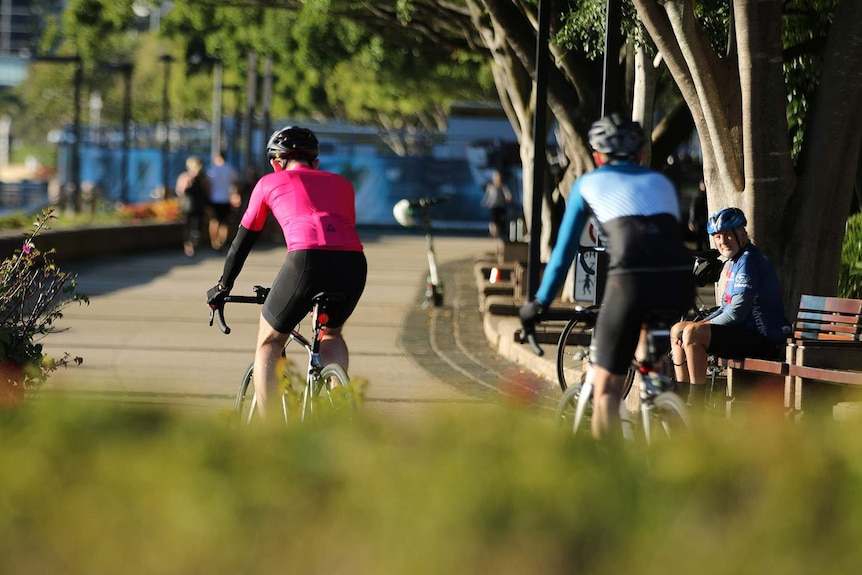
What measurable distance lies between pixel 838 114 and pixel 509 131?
3924cm

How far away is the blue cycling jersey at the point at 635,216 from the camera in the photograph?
590 centimetres

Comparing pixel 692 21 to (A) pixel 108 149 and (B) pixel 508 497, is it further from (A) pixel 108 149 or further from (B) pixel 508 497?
(A) pixel 108 149

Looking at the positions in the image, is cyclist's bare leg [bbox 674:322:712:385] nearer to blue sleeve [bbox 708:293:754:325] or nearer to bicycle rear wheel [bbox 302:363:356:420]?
blue sleeve [bbox 708:293:754:325]

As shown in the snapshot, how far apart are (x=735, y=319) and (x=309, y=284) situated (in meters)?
3.30

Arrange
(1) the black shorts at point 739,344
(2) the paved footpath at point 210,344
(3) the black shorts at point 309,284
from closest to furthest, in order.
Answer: (3) the black shorts at point 309,284 < (1) the black shorts at point 739,344 < (2) the paved footpath at point 210,344

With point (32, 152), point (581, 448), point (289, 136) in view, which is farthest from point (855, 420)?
point (32, 152)

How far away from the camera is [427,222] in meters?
18.0

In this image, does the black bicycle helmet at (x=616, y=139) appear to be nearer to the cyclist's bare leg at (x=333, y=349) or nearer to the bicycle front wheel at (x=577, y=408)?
the bicycle front wheel at (x=577, y=408)

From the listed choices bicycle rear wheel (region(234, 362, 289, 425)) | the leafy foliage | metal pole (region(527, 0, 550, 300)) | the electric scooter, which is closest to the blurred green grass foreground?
bicycle rear wheel (region(234, 362, 289, 425))

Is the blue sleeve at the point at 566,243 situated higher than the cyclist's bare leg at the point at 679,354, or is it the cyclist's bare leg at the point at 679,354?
the blue sleeve at the point at 566,243

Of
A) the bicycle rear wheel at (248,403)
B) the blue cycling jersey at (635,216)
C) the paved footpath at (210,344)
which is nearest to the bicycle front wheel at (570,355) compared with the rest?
the paved footpath at (210,344)

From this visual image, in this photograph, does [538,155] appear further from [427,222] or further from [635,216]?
[635,216]

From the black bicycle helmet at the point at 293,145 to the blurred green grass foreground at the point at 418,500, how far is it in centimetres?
265

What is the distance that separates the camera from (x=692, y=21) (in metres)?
11.2
